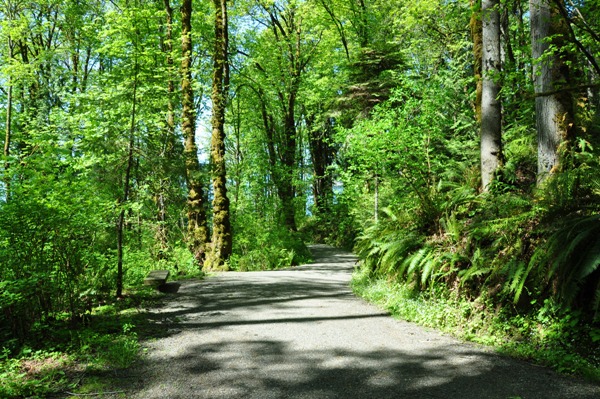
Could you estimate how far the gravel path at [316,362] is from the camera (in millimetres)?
3797

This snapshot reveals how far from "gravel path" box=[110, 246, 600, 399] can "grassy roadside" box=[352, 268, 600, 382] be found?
0.23 m

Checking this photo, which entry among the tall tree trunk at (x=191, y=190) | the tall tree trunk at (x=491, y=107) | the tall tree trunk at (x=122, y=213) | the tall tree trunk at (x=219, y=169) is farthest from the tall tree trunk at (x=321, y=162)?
the tall tree trunk at (x=122, y=213)

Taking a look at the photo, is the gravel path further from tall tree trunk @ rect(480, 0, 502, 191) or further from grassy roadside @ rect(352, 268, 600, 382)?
tall tree trunk @ rect(480, 0, 502, 191)

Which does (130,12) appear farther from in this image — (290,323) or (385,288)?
(385,288)

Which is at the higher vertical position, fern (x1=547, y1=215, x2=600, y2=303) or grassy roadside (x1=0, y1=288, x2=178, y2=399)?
fern (x1=547, y1=215, x2=600, y2=303)

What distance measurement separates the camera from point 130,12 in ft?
27.5

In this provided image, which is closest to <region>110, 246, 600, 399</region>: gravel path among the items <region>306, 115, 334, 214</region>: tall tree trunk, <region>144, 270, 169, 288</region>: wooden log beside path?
<region>144, 270, 169, 288</region>: wooden log beside path

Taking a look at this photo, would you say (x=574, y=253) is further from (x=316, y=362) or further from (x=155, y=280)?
(x=155, y=280)

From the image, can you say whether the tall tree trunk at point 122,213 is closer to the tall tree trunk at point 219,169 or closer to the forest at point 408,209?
the forest at point 408,209

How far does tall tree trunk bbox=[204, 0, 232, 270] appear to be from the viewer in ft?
48.2

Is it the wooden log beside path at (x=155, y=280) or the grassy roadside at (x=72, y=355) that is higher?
the wooden log beside path at (x=155, y=280)

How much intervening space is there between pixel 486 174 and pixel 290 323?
4.77m

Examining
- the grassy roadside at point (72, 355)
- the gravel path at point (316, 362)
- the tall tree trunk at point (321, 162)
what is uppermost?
the tall tree trunk at point (321, 162)

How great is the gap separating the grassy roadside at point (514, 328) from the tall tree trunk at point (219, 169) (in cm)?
864
